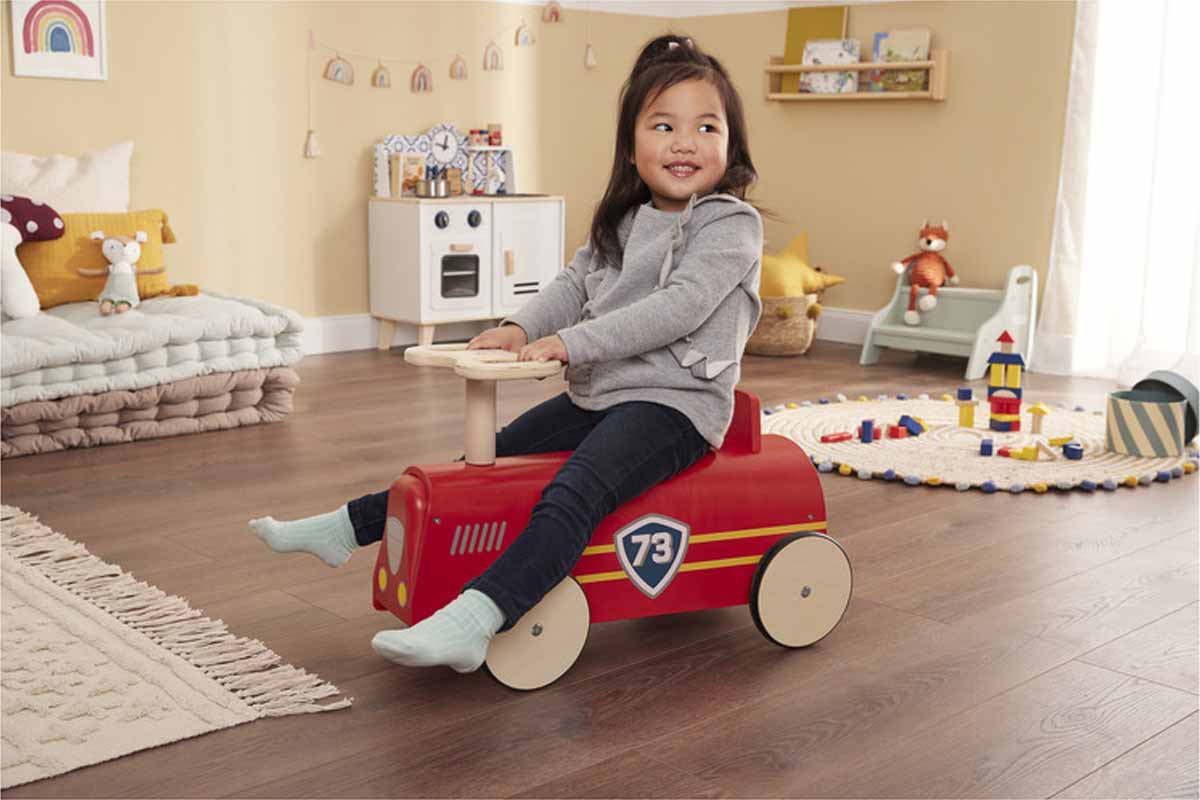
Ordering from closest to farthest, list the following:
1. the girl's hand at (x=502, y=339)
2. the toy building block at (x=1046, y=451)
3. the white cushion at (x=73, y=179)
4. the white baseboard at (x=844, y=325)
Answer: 1. the girl's hand at (x=502, y=339)
2. the toy building block at (x=1046, y=451)
3. the white cushion at (x=73, y=179)
4. the white baseboard at (x=844, y=325)

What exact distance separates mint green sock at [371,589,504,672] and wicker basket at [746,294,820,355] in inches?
123

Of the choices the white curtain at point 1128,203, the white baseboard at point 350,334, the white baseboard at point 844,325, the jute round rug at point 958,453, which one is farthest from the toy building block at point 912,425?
the white baseboard at point 350,334

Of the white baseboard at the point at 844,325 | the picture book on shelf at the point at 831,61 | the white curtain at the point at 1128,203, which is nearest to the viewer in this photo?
the white curtain at the point at 1128,203

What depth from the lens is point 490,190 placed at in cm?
500

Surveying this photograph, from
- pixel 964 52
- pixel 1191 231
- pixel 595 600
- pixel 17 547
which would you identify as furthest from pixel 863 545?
pixel 964 52

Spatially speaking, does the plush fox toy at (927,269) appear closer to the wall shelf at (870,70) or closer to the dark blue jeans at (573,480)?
the wall shelf at (870,70)

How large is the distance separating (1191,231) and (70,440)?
3369 mm

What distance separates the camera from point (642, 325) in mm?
1787

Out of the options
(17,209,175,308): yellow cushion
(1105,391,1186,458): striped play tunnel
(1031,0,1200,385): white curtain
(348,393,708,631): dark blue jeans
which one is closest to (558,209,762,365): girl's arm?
(348,393,708,631): dark blue jeans

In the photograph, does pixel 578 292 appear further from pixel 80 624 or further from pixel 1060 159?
pixel 1060 159

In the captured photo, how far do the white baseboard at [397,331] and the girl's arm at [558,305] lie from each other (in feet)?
9.04

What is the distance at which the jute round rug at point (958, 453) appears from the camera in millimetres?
2914

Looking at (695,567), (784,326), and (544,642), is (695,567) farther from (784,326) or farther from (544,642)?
(784,326)

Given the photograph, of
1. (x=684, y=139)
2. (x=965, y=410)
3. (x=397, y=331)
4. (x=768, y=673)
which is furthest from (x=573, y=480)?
(x=397, y=331)
